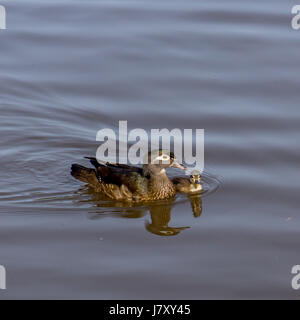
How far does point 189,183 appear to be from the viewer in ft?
37.3

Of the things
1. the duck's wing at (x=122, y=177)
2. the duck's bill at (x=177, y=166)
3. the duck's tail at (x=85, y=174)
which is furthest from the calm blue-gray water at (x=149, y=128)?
the duck's bill at (x=177, y=166)

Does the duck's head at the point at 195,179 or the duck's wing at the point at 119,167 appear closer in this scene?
the duck's head at the point at 195,179

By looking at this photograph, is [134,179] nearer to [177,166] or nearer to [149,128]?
[177,166]

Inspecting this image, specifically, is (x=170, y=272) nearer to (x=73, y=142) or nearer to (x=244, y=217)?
(x=244, y=217)

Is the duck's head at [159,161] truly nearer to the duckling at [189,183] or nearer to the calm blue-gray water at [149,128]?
the duckling at [189,183]

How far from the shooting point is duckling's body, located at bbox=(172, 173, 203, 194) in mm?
11258

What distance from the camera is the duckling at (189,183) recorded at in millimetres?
11258

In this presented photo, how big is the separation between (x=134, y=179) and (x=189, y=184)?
2.80 ft

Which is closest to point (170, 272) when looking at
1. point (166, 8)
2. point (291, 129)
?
point (291, 129)

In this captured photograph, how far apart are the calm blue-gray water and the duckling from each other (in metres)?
0.18

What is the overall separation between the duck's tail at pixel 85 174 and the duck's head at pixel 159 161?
822 millimetres

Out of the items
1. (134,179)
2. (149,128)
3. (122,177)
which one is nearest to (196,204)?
(134,179)

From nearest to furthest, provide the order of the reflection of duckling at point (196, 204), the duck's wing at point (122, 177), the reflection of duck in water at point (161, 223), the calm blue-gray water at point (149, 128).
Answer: the calm blue-gray water at point (149, 128) → the reflection of duck in water at point (161, 223) → the reflection of duckling at point (196, 204) → the duck's wing at point (122, 177)

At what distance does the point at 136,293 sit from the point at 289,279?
1.88 metres
